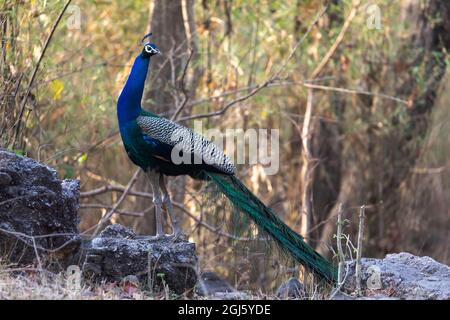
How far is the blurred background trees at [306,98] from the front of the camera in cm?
977

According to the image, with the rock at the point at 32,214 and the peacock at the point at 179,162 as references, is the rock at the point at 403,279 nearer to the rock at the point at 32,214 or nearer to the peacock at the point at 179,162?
the peacock at the point at 179,162

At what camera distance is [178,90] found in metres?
9.23

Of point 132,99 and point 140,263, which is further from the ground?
point 132,99

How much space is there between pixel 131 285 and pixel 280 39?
21.4 feet

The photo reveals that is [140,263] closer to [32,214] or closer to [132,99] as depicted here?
Answer: [32,214]

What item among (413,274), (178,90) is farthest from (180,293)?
(178,90)

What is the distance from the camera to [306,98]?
11344 mm

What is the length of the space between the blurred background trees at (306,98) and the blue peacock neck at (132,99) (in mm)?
3085

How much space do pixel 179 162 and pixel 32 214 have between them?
1.23 metres

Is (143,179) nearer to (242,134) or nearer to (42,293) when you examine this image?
(242,134)

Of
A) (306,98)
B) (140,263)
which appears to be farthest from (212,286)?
Answer: (306,98)

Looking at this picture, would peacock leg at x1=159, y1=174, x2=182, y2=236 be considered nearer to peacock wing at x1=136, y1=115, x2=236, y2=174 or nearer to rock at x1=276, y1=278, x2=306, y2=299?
peacock wing at x1=136, y1=115, x2=236, y2=174

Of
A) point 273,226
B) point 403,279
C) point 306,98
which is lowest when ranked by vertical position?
point 403,279

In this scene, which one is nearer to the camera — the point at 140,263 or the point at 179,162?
the point at 140,263
